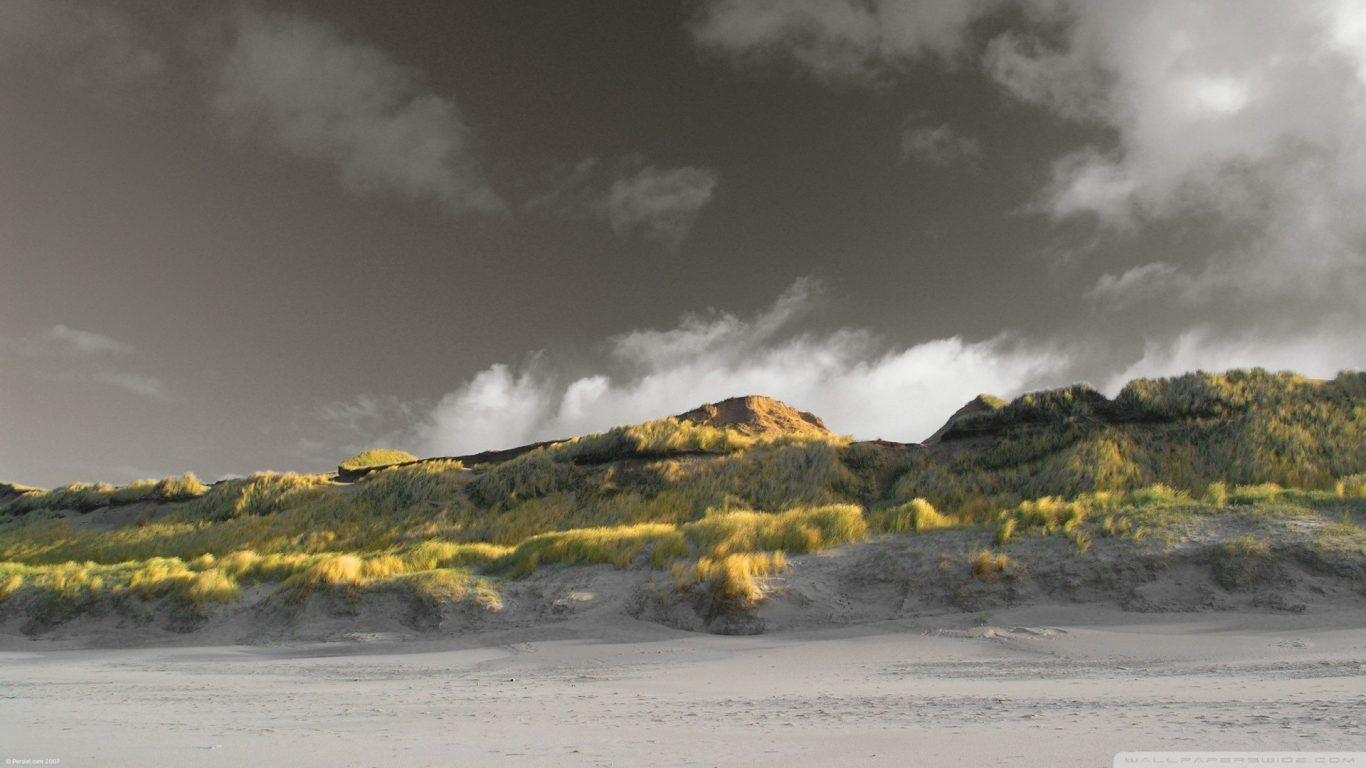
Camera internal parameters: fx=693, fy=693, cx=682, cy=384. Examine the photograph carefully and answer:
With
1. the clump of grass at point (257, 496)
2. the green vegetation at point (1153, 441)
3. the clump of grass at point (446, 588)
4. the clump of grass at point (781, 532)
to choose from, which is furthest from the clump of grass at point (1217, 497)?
the clump of grass at point (257, 496)

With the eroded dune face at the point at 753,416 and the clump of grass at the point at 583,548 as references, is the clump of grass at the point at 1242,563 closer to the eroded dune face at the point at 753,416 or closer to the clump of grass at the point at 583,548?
the clump of grass at the point at 583,548

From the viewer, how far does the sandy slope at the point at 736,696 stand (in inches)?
121

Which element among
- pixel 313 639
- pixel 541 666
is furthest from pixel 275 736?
pixel 313 639

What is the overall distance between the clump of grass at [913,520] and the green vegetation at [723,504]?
Result: 0.05 m

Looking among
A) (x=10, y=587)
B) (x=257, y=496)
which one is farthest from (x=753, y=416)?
(x=10, y=587)

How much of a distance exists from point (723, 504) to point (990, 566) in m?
9.91

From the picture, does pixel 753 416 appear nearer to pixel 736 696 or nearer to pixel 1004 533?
pixel 1004 533

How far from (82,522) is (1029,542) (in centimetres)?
3346

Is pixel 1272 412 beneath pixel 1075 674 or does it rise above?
above

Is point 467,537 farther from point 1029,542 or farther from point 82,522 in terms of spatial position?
point 82,522

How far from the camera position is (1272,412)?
55.7ft

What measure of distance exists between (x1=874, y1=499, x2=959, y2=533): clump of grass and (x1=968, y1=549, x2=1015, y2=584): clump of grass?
2.31 m

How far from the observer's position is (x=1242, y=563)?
896 centimetres

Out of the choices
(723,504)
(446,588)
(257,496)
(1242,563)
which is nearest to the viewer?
(1242,563)
